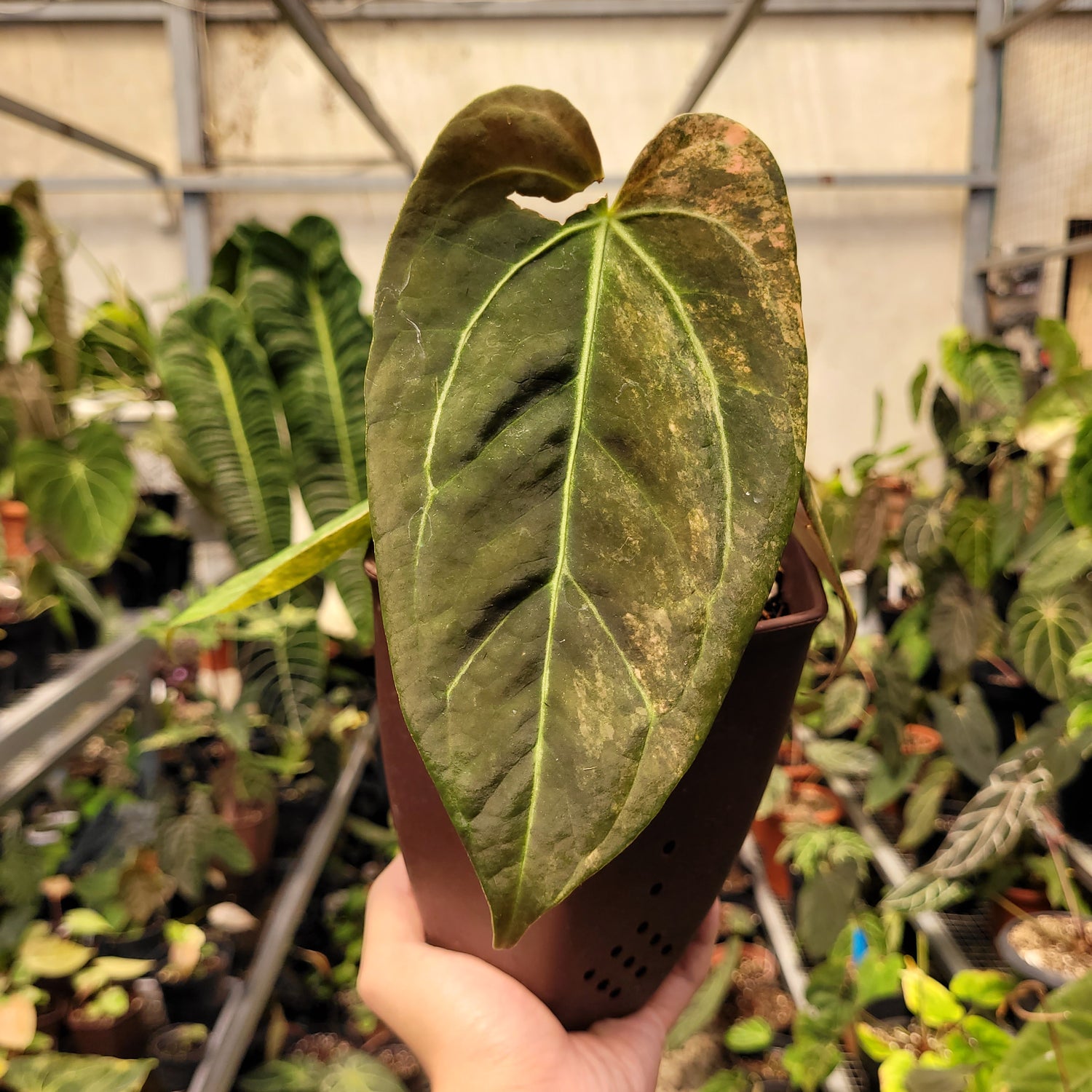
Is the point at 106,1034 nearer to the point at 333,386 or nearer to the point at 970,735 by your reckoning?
the point at 333,386

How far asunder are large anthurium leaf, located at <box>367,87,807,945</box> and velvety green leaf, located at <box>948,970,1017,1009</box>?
1.24 metres

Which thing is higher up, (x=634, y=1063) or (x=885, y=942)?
(x=634, y=1063)

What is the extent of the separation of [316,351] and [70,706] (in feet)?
2.33

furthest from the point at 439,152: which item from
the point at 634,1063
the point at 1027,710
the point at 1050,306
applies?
the point at 1050,306

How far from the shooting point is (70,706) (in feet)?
4.09

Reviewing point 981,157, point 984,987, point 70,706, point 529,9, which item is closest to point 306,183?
point 529,9

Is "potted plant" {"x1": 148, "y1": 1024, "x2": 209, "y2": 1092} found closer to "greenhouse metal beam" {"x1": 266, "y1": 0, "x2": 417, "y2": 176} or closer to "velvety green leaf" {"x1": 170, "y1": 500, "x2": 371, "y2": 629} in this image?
"velvety green leaf" {"x1": 170, "y1": 500, "x2": 371, "y2": 629}

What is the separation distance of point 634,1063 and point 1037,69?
357 centimetres

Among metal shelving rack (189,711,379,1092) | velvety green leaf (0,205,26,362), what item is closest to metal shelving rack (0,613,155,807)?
metal shelving rack (189,711,379,1092)

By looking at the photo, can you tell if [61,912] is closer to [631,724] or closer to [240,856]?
[240,856]

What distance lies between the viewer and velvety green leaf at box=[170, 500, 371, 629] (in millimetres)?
472

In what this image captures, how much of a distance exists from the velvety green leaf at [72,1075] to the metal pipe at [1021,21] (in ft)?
8.48

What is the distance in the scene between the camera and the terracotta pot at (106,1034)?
1257 millimetres

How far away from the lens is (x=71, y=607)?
1575 millimetres
